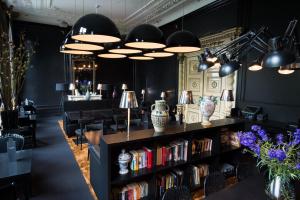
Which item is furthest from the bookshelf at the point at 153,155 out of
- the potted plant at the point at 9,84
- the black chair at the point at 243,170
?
the potted plant at the point at 9,84

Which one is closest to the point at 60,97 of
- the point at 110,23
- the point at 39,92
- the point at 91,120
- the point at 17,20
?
the point at 39,92

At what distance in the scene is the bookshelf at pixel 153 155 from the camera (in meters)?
2.31

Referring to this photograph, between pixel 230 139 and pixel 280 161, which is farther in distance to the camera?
pixel 230 139

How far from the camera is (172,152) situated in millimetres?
2791

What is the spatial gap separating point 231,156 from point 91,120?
3.82 m

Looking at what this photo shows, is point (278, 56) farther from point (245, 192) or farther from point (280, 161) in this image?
point (245, 192)

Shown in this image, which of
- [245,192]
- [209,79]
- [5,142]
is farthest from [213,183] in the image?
[209,79]

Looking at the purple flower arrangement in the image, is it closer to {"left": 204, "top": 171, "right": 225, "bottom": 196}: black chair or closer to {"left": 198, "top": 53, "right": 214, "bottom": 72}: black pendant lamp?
{"left": 204, "top": 171, "right": 225, "bottom": 196}: black chair

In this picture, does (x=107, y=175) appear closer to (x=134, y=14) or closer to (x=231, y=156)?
(x=231, y=156)

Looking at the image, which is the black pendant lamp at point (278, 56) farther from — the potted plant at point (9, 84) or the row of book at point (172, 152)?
the potted plant at point (9, 84)

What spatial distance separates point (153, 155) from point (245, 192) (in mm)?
1180

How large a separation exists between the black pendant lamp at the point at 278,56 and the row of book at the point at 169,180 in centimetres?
196

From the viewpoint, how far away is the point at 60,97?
366 inches

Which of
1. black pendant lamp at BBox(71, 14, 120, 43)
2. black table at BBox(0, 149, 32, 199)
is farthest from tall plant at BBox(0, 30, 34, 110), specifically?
black pendant lamp at BBox(71, 14, 120, 43)
